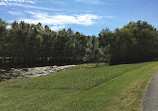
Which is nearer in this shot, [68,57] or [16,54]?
[16,54]

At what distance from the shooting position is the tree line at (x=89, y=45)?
4516 centimetres

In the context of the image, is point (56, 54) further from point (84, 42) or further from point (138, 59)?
point (138, 59)

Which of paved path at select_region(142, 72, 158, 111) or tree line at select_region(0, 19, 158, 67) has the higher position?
tree line at select_region(0, 19, 158, 67)

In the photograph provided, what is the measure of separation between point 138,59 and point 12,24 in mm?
41604

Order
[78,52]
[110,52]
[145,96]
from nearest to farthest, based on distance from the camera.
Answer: [145,96] < [110,52] < [78,52]

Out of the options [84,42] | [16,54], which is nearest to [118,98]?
[16,54]

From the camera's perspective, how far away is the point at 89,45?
62438 millimetres

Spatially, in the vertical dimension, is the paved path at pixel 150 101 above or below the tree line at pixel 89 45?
below

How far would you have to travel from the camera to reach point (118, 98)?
7160 mm

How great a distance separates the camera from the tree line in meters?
45.2

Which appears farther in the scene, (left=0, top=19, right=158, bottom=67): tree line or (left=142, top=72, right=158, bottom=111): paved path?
(left=0, top=19, right=158, bottom=67): tree line

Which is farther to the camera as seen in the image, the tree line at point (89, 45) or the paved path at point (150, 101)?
the tree line at point (89, 45)

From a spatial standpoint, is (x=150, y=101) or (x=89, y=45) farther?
(x=89, y=45)

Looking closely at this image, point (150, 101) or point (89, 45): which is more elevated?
point (89, 45)
